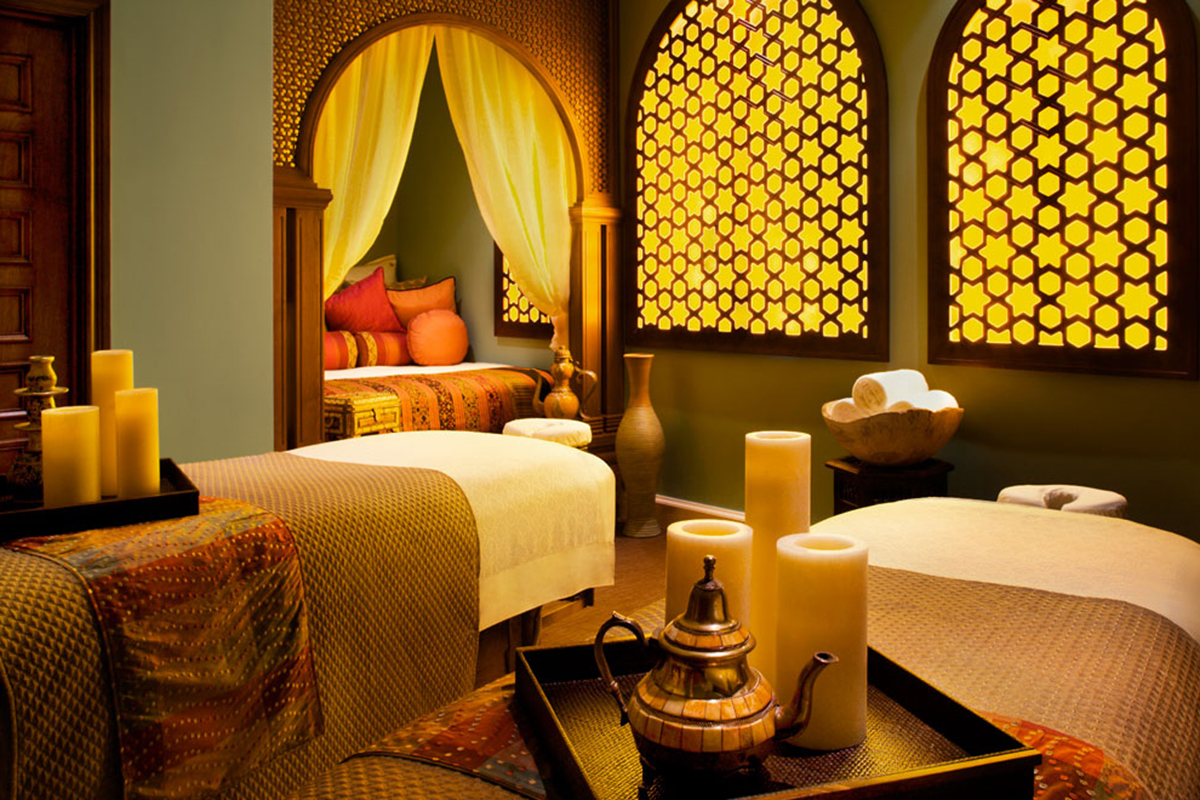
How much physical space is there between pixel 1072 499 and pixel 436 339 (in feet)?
12.5

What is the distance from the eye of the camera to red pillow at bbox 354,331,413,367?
5512 mm

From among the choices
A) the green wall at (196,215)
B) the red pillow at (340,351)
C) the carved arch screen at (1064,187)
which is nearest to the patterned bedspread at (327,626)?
the green wall at (196,215)

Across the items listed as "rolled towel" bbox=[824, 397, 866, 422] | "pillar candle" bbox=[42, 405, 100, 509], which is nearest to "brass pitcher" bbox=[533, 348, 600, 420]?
"rolled towel" bbox=[824, 397, 866, 422]

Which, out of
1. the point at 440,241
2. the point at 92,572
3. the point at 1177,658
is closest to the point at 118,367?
the point at 92,572

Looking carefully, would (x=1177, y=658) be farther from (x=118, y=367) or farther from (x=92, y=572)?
(x=118, y=367)

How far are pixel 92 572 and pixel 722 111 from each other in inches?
143

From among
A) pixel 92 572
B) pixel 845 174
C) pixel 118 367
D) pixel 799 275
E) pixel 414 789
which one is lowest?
pixel 414 789

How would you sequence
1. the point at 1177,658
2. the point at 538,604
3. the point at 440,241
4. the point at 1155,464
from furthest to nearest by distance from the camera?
1. the point at 440,241
2. the point at 1155,464
3. the point at 538,604
4. the point at 1177,658

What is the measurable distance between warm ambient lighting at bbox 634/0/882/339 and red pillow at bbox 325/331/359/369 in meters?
1.72

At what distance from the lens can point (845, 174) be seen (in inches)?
156

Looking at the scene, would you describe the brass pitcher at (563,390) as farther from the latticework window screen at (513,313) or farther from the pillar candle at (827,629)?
the pillar candle at (827,629)

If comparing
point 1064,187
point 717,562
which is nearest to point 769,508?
point 717,562

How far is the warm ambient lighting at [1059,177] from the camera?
3119 mm

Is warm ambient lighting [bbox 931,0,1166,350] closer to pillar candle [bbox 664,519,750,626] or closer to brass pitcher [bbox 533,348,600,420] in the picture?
brass pitcher [bbox 533,348,600,420]
